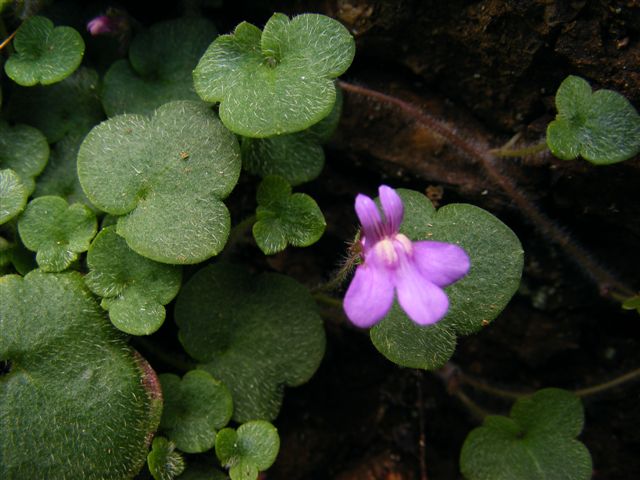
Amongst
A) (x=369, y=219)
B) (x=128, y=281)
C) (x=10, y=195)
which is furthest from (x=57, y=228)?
(x=369, y=219)

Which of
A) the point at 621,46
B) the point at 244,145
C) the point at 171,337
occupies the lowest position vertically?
the point at 171,337

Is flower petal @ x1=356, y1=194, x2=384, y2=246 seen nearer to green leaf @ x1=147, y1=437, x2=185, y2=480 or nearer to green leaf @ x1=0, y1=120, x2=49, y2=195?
green leaf @ x1=147, y1=437, x2=185, y2=480

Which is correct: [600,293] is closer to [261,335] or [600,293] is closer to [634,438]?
[634,438]

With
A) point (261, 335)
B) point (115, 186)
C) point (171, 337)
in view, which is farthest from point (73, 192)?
point (261, 335)

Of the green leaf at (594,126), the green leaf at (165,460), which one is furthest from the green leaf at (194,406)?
the green leaf at (594,126)

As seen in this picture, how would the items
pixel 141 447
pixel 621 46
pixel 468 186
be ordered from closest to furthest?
pixel 141 447 < pixel 621 46 < pixel 468 186

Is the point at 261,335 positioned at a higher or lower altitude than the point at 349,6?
lower

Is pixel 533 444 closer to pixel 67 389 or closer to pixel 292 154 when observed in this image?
pixel 292 154
